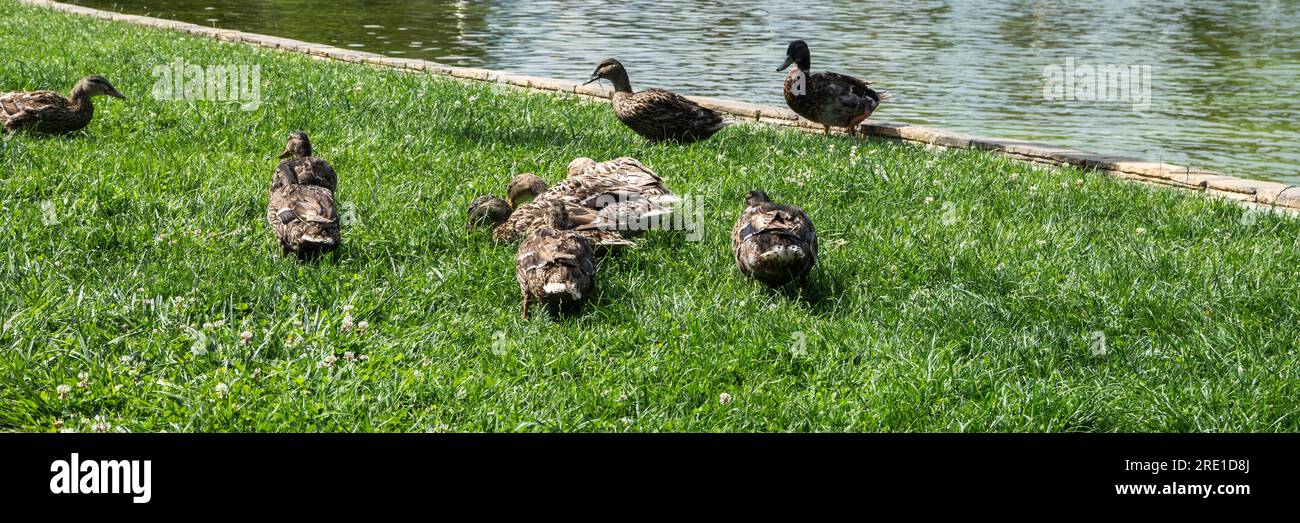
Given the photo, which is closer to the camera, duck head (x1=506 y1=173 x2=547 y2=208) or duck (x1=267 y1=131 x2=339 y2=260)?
duck (x1=267 y1=131 x2=339 y2=260)

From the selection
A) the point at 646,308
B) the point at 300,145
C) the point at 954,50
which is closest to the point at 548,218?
the point at 646,308

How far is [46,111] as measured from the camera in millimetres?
8516

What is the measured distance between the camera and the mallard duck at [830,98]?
1077cm

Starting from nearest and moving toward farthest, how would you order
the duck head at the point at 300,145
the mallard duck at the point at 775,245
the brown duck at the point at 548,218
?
the mallard duck at the point at 775,245 → the brown duck at the point at 548,218 → the duck head at the point at 300,145

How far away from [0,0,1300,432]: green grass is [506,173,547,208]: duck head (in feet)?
1.14

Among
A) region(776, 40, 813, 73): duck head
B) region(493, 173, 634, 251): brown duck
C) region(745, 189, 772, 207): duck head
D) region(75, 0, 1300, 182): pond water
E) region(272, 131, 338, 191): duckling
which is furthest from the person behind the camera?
region(75, 0, 1300, 182): pond water

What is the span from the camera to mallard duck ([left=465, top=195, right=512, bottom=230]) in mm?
6566

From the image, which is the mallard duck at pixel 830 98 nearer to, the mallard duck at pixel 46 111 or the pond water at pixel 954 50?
the pond water at pixel 954 50

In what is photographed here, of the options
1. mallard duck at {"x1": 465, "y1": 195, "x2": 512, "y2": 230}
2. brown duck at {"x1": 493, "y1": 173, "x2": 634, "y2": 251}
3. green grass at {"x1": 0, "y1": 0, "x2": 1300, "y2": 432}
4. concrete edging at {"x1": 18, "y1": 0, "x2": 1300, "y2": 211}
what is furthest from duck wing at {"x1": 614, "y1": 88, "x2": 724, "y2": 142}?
mallard duck at {"x1": 465, "y1": 195, "x2": 512, "y2": 230}

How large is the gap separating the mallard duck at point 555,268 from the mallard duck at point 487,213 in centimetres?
85

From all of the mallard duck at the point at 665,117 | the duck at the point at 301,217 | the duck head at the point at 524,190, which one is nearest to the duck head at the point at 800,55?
the mallard duck at the point at 665,117

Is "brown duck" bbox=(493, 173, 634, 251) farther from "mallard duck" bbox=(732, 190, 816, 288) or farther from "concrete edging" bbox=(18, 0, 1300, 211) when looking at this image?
"concrete edging" bbox=(18, 0, 1300, 211)

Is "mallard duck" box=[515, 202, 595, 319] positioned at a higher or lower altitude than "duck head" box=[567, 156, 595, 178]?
lower

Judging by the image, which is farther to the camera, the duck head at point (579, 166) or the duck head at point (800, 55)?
the duck head at point (800, 55)
